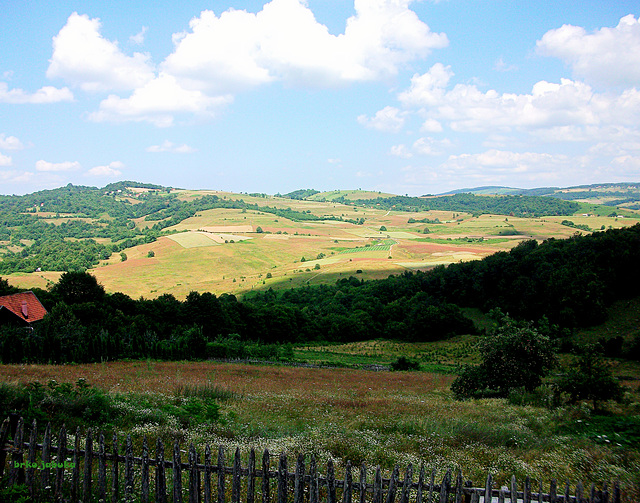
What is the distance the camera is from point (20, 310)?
4112 cm

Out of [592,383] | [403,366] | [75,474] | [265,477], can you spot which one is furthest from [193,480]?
[403,366]

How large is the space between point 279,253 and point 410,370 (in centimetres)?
12071

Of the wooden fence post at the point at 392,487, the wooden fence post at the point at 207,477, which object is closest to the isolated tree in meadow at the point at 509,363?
the wooden fence post at the point at 392,487

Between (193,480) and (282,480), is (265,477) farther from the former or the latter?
(193,480)

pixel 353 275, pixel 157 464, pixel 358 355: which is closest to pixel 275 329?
pixel 358 355

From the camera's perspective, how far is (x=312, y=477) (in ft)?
19.6

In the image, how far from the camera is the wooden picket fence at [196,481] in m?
5.90

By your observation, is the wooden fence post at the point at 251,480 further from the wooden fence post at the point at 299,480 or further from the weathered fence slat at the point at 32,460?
the weathered fence slat at the point at 32,460

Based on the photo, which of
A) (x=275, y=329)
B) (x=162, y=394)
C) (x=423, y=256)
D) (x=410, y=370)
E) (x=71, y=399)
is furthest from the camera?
(x=423, y=256)

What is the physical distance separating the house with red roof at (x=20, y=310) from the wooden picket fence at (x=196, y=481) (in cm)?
3970

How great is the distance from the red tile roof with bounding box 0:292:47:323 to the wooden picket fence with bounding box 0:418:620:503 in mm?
40885

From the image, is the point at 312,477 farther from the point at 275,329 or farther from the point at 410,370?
the point at 275,329

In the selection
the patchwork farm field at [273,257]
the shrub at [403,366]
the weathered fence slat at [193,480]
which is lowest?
the shrub at [403,366]

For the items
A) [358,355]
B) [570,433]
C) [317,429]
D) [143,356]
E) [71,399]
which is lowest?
[358,355]
